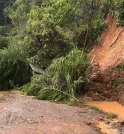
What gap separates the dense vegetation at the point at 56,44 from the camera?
11.9 meters

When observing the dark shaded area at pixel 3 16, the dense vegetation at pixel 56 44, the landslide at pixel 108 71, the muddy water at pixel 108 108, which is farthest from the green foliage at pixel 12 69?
the dark shaded area at pixel 3 16

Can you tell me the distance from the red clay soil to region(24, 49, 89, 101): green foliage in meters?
1.11

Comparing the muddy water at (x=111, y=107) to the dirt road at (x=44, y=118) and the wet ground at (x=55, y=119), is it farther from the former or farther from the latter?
the dirt road at (x=44, y=118)

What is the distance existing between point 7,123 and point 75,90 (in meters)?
4.23

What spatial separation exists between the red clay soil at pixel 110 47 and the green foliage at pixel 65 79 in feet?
3.64

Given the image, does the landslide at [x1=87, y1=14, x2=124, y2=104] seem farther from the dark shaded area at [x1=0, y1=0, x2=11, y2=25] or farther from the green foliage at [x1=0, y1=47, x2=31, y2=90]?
the dark shaded area at [x1=0, y1=0, x2=11, y2=25]

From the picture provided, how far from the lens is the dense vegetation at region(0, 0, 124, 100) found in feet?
38.9

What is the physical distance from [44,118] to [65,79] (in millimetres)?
3379

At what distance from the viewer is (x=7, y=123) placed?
7.84 metres

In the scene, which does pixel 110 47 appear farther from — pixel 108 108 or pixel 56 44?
pixel 108 108

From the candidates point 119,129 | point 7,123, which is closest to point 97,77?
point 119,129

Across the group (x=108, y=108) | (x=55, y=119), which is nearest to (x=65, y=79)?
(x=108, y=108)

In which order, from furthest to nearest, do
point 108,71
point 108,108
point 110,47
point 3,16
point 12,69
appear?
1. point 3,16
2. point 12,69
3. point 110,47
4. point 108,71
5. point 108,108

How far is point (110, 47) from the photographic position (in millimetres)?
14109
